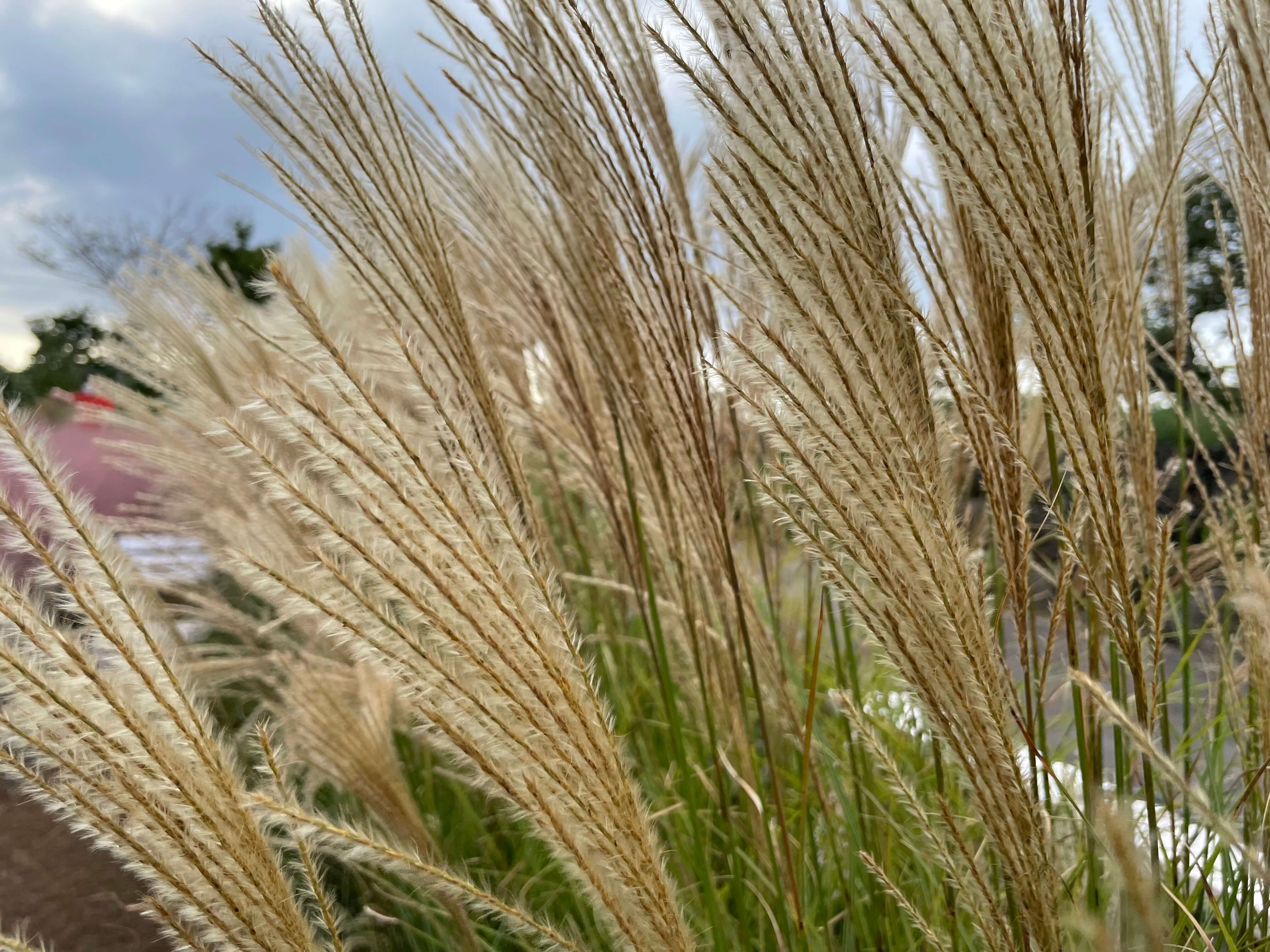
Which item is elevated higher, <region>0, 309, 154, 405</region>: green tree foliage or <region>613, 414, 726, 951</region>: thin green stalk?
<region>0, 309, 154, 405</region>: green tree foliage

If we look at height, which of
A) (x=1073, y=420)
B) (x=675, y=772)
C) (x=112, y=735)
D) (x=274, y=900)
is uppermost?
(x=1073, y=420)

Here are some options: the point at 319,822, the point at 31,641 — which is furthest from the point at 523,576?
the point at 31,641

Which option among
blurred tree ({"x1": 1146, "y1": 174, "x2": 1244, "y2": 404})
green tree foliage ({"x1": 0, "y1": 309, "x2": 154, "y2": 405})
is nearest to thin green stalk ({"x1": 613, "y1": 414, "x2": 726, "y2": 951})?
blurred tree ({"x1": 1146, "y1": 174, "x2": 1244, "y2": 404})

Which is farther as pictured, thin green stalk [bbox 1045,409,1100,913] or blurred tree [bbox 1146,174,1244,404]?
blurred tree [bbox 1146,174,1244,404]

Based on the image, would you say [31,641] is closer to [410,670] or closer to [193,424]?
[410,670]

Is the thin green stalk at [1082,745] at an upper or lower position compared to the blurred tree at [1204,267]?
lower

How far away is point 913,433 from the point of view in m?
0.58

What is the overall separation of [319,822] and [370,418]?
0.90 ft

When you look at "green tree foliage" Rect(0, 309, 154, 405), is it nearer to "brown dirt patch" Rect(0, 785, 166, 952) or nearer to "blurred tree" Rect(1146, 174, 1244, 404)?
"brown dirt patch" Rect(0, 785, 166, 952)

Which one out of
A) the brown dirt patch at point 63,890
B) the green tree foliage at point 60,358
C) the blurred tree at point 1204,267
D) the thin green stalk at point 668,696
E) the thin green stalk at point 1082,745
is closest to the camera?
the thin green stalk at point 1082,745

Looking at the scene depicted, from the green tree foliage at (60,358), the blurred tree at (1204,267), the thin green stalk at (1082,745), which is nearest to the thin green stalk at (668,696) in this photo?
the thin green stalk at (1082,745)

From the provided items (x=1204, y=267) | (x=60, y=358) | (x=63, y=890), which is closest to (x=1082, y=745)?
(x=1204, y=267)

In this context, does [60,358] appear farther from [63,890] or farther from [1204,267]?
[1204,267]

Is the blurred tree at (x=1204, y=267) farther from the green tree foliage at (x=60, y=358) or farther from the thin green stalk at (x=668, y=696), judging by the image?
the green tree foliage at (x=60, y=358)
